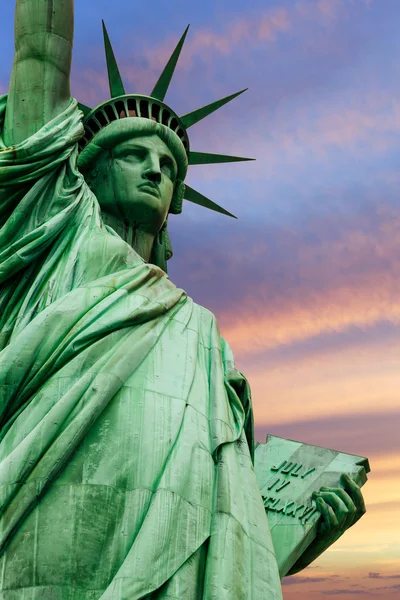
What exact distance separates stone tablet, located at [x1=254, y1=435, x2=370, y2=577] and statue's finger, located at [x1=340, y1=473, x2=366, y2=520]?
7cm

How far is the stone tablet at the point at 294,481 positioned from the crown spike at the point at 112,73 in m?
4.83

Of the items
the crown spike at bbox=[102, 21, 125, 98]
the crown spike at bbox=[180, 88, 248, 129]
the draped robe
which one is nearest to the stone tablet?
the draped robe

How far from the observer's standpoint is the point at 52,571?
10.1 meters

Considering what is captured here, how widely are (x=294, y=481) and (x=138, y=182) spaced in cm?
382

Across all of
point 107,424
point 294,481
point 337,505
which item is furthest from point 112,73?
point 337,505

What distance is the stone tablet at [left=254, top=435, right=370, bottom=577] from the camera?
12.7 m

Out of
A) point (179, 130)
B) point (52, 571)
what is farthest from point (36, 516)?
point (179, 130)

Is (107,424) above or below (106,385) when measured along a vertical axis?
below

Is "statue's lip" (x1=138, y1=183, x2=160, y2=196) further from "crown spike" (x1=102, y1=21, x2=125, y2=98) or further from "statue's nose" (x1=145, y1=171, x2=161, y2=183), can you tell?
"crown spike" (x1=102, y1=21, x2=125, y2=98)

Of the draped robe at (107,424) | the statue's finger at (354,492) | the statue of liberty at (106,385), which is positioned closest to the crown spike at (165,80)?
the statue of liberty at (106,385)

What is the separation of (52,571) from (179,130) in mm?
6619

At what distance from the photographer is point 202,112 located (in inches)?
612

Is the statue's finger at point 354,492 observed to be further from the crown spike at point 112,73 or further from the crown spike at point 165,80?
the crown spike at point 112,73

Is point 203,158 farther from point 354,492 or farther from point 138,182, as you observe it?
point 354,492
